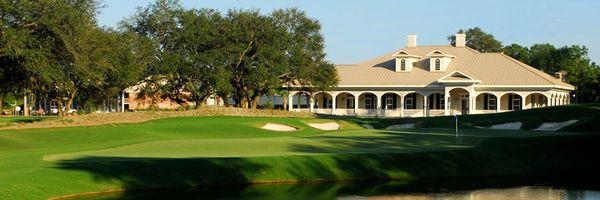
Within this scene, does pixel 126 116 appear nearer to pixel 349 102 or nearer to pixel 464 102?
pixel 464 102

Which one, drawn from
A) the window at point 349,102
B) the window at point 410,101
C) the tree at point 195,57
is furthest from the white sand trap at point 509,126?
the window at point 349,102

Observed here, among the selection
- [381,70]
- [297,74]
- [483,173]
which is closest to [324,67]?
[297,74]

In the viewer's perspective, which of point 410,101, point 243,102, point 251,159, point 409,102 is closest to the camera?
point 251,159

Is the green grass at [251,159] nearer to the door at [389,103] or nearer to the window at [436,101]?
the window at [436,101]

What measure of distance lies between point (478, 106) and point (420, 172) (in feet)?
165

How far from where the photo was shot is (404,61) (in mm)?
75688

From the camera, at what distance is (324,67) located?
218 ft

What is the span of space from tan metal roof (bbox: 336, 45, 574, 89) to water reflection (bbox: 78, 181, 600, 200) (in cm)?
4719

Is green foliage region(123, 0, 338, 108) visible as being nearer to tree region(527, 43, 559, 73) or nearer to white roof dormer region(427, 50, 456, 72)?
white roof dormer region(427, 50, 456, 72)

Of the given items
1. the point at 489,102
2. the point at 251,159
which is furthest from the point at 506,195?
the point at 489,102

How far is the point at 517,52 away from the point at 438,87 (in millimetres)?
52565

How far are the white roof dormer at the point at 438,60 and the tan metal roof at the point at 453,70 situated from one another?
0.46m

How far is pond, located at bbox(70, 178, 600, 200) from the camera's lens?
67.9 ft

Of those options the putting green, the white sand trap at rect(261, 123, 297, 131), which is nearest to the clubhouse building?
the white sand trap at rect(261, 123, 297, 131)
